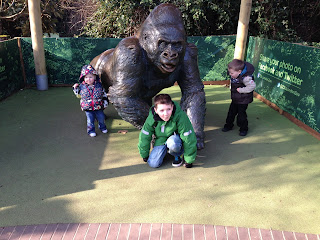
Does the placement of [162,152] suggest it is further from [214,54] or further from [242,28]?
[214,54]

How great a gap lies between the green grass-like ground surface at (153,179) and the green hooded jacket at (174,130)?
262 millimetres

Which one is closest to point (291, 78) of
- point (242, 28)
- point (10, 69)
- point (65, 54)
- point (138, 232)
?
point (242, 28)

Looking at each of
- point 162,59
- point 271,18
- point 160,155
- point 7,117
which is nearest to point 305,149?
point 160,155

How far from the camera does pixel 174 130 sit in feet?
9.90

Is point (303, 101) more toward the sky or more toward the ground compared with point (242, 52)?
more toward the ground

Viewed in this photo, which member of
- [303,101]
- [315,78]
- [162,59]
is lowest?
[303,101]

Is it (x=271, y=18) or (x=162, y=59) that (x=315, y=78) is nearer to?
(x=162, y=59)

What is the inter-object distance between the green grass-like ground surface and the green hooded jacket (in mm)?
262

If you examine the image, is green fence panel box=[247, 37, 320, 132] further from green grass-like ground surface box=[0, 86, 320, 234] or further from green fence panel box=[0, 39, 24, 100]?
green fence panel box=[0, 39, 24, 100]

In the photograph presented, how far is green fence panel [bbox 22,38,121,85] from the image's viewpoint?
6.64 m

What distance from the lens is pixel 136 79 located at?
3428 millimetres

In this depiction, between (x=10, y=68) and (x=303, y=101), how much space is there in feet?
19.3

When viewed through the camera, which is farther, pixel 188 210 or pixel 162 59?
pixel 162 59

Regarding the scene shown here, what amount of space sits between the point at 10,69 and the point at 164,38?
14.7 ft
